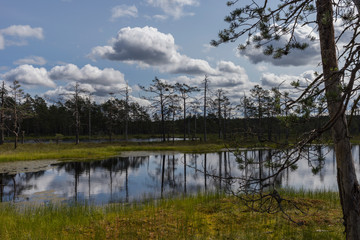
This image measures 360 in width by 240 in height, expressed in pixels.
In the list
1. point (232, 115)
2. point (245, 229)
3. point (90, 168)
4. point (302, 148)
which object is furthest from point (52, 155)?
point (232, 115)

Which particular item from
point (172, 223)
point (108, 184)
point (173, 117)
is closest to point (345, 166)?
point (172, 223)

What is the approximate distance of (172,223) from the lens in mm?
7320

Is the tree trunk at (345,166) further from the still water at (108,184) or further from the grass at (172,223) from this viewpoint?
the still water at (108,184)

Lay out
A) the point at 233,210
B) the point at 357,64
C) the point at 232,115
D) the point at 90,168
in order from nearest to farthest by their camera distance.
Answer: the point at 357,64, the point at 233,210, the point at 90,168, the point at 232,115

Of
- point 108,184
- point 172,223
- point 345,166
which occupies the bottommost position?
point 108,184

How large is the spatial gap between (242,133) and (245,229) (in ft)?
11.6

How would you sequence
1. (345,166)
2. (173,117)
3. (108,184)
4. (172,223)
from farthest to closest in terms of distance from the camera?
(173,117), (108,184), (172,223), (345,166)

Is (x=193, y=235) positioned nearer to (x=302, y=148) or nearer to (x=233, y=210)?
(x=233, y=210)

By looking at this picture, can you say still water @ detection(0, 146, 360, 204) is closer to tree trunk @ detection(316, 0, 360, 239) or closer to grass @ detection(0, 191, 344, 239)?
grass @ detection(0, 191, 344, 239)

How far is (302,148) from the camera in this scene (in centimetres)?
416

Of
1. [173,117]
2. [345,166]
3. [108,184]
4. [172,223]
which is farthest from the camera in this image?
[173,117]

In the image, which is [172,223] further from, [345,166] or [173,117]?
[173,117]

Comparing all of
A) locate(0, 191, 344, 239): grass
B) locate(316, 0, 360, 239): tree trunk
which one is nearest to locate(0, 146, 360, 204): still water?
locate(0, 191, 344, 239): grass

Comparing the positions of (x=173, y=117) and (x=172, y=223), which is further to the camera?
(x=173, y=117)
